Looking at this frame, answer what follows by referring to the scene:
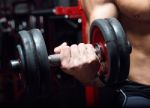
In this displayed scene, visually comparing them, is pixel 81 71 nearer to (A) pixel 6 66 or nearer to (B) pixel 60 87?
(B) pixel 60 87

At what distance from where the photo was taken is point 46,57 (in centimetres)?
101

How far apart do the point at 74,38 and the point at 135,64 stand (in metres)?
1.48

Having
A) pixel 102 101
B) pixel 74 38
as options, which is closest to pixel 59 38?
pixel 74 38

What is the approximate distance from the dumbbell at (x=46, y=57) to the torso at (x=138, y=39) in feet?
0.92

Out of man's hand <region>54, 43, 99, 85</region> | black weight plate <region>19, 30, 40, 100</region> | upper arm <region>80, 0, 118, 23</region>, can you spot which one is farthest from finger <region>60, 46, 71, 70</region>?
upper arm <region>80, 0, 118, 23</region>

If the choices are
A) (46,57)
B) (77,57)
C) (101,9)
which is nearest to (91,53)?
(77,57)

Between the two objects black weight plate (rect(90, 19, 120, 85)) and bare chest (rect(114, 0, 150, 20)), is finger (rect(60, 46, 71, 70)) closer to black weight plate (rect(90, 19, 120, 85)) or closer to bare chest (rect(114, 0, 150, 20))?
black weight plate (rect(90, 19, 120, 85))

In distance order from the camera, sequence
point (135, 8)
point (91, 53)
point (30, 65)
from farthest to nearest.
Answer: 1. point (135, 8)
2. point (91, 53)
3. point (30, 65)

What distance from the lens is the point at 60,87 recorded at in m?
2.97

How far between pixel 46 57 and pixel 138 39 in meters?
0.50

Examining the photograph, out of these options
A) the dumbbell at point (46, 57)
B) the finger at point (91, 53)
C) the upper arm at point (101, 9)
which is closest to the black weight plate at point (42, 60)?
the dumbbell at point (46, 57)

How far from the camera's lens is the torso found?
1348 millimetres

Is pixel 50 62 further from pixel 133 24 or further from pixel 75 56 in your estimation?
pixel 133 24

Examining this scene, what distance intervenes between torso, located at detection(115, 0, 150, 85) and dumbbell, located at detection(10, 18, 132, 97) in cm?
28
